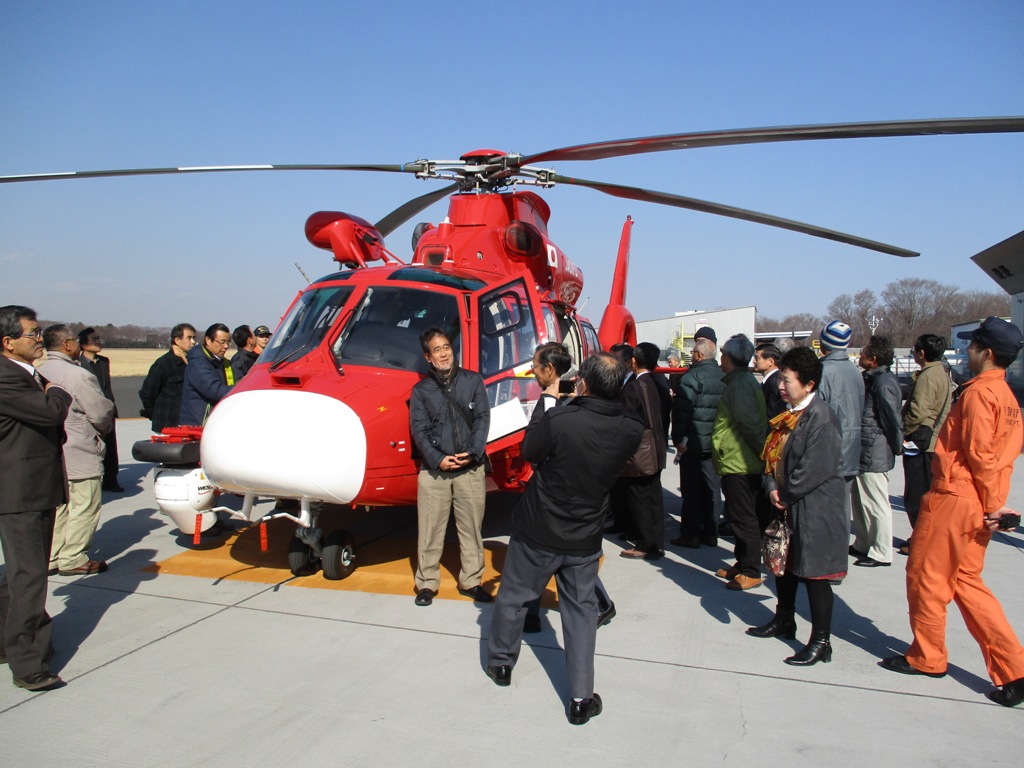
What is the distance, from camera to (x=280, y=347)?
217 inches

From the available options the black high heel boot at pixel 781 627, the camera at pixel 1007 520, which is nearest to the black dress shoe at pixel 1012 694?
the camera at pixel 1007 520

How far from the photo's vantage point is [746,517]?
518 centimetres

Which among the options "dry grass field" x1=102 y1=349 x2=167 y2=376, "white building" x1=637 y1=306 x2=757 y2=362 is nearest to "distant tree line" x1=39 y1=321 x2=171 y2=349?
"dry grass field" x1=102 y1=349 x2=167 y2=376

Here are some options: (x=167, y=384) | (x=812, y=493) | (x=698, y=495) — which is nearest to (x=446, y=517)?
(x=812, y=493)

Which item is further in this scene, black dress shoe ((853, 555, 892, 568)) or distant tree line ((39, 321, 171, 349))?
distant tree line ((39, 321, 171, 349))

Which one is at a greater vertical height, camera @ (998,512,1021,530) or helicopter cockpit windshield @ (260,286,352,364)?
helicopter cockpit windshield @ (260,286,352,364)

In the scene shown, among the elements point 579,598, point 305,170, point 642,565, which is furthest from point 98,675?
point 305,170

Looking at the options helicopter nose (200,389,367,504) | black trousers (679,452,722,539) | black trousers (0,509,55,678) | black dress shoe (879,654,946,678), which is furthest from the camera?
black trousers (679,452,722,539)

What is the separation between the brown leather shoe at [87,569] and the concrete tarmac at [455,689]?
5.6 inches

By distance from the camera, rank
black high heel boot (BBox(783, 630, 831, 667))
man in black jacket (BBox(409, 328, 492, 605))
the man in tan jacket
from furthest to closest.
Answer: the man in tan jacket
man in black jacket (BBox(409, 328, 492, 605))
black high heel boot (BBox(783, 630, 831, 667))

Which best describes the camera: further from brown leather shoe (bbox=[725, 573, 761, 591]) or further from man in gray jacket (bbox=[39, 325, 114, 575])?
man in gray jacket (bbox=[39, 325, 114, 575])

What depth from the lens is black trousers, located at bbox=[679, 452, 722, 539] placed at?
19.9 ft

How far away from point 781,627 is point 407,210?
6244 millimetres

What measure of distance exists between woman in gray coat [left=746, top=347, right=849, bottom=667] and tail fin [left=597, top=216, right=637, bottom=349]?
4.82 metres
